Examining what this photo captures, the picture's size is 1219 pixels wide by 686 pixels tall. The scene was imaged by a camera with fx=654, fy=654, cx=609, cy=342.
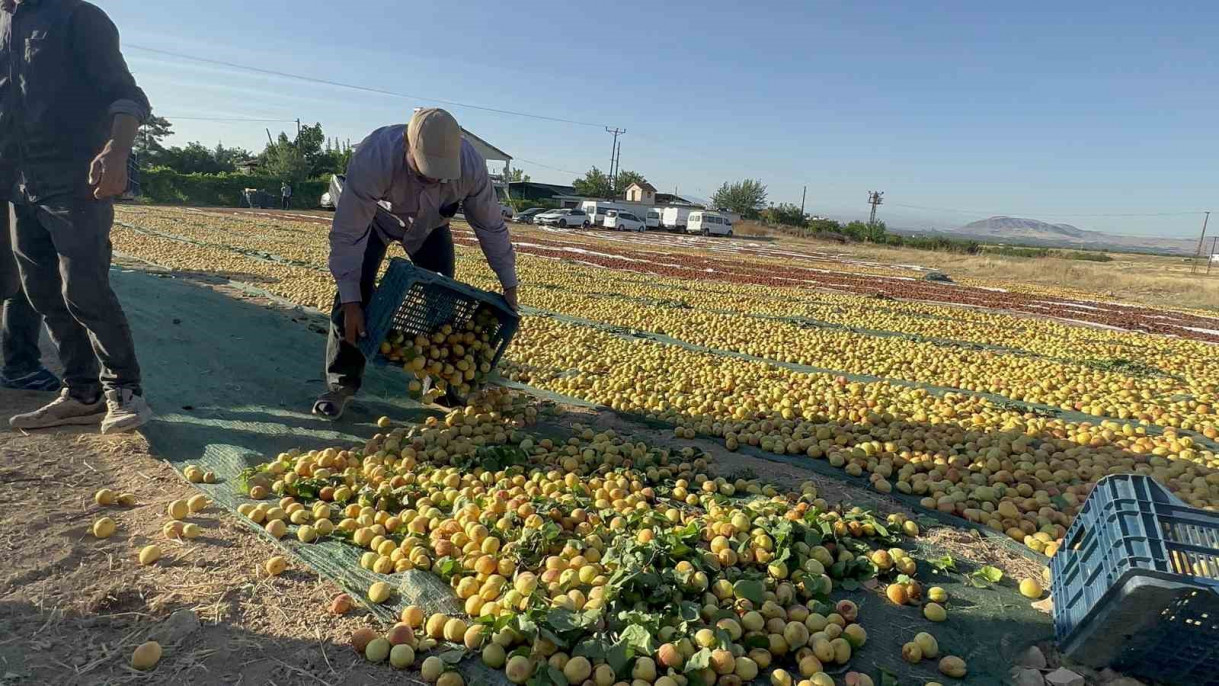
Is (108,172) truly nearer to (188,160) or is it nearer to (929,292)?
(929,292)

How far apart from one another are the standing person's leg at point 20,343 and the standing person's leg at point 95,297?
604 millimetres

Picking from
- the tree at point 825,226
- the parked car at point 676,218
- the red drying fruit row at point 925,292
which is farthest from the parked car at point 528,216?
the tree at point 825,226

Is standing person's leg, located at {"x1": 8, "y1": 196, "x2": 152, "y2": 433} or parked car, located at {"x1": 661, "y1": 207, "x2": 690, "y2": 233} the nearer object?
standing person's leg, located at {"x1": 8, "y1": 196, "x2": 152, "y2": 433}

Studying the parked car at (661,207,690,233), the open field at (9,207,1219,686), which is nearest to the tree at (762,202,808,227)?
the parked car at (661,207,690,233)

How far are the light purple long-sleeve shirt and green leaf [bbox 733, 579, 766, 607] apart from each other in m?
2.48

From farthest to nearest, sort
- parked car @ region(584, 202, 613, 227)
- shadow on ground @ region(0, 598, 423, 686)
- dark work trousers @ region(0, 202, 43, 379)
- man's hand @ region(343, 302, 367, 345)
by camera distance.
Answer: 1. parked car @ region(584, 202, 613, 227)
2. dark work trousers @ region(0, 202, 43, 379)
3. man's hand @ region(343, 302, 367, 345)
4. shadow on ground @ region(0, 598, 423, 686)

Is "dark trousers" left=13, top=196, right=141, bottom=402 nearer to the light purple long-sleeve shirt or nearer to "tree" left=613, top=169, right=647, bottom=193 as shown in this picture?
the light purple long-sleeve shirt

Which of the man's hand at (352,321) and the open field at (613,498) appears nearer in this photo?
the open field at (613,498)

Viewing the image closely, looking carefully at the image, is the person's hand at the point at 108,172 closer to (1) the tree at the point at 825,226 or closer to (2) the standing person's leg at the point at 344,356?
(2) the standing person's leg at the point at 344,356

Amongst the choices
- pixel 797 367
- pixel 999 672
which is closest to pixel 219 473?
pixel 999 672

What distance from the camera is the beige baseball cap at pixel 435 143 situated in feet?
11.0

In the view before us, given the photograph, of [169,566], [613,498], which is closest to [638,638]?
[613,498]

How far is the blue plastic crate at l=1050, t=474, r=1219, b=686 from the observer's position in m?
1.88

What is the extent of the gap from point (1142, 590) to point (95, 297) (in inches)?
184
